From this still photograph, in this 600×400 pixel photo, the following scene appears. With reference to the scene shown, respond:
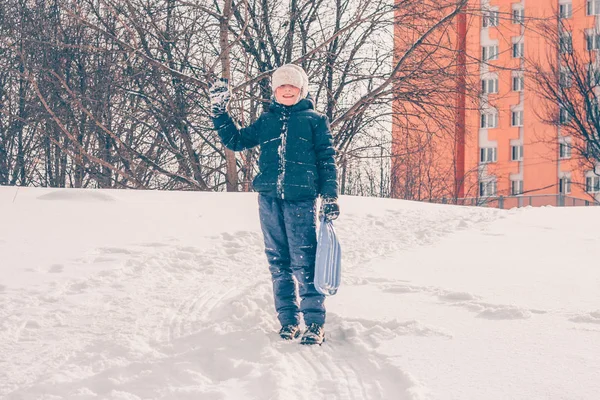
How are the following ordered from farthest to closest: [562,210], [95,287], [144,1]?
1. [144,1]
2. [562,210]
3. [95,287]

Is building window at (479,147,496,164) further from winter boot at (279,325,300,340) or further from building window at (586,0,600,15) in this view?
winter boot at (279,325,300,340)

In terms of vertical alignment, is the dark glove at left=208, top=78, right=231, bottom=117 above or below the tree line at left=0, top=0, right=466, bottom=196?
below

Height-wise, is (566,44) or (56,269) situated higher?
(566,44)

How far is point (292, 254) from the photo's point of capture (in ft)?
13.9

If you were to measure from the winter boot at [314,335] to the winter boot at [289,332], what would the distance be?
9 cm

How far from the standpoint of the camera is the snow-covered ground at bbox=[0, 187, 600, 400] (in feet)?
10.9

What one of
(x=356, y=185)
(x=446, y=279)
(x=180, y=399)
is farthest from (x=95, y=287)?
(x=356, y=185)

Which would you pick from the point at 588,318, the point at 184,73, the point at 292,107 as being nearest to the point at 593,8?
the point at 184,73

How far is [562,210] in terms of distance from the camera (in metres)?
12.2

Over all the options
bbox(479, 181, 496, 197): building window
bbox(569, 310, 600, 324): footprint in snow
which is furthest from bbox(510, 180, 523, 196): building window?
bbox(569, 310, 600, 324): footprint in snow

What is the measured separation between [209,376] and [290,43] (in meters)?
10.7

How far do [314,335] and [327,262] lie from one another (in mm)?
416

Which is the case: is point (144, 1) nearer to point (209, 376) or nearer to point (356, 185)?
point (209, 376)

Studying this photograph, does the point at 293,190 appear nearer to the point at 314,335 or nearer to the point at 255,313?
the point at 314,335
